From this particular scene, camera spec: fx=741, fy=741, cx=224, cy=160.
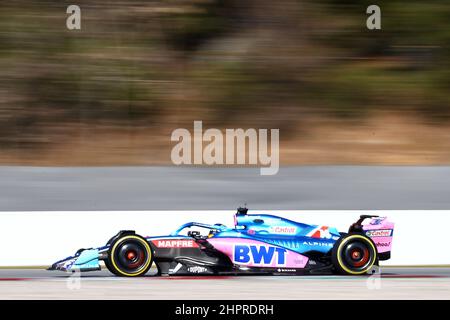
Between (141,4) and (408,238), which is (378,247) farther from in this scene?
(141,4)

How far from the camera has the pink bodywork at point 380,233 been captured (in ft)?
23.3

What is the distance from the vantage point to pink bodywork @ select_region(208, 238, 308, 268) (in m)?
6.77

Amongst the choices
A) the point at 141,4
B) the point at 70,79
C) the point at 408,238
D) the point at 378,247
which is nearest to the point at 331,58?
the point at 141,4

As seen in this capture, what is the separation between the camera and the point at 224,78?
12.5 m

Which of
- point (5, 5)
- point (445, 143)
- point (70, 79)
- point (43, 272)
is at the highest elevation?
point (5, 5)

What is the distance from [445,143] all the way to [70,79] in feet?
19.9

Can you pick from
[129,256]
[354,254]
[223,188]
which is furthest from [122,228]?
[354,254]

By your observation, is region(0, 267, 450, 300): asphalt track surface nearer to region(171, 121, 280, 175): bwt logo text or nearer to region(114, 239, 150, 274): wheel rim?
region(114, 239, 150, 274): wheel rim

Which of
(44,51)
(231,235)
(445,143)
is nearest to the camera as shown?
(231,235)

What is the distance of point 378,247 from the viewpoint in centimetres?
708

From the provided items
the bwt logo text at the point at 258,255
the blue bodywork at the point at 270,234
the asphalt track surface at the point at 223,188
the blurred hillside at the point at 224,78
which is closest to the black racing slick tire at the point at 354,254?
the blue bodywork at the point at 270,234

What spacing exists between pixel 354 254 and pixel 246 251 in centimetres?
104

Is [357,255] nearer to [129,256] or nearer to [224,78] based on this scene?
[129,256]

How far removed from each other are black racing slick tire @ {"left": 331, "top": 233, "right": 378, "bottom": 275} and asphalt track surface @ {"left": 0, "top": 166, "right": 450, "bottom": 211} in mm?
1610
